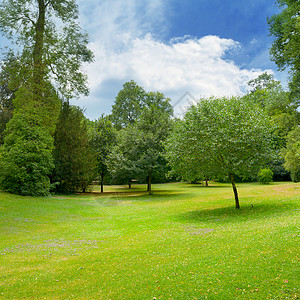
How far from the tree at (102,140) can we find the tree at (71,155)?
268 centimetres

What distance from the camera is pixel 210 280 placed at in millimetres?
6000

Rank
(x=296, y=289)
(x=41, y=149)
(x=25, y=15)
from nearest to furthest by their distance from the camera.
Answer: (x=296, y=289), (x=41, y=149), (x=25, y=15)

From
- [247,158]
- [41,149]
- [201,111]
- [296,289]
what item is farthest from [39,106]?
[296,289]

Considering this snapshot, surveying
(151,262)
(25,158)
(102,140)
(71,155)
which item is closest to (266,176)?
(102,140)

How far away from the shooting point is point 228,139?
15.3 m

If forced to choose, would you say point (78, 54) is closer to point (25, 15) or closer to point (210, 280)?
point (25, 15)

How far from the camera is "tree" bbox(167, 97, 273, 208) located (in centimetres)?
1559

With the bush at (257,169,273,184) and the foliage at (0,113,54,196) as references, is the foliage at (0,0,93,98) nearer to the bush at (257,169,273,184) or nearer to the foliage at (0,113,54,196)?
the foliage at (0,113,54,196)

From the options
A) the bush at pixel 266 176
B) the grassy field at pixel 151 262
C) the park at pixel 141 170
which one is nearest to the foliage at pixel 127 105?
the park at pixel 141 170

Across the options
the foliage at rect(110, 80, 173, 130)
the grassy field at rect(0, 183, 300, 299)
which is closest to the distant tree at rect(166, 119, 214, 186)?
the grassy field at rect(0, 183, 300, 299)

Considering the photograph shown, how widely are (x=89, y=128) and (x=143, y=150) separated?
1390cm

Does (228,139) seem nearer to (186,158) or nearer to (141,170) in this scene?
(186,158)

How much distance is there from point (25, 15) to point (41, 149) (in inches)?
667

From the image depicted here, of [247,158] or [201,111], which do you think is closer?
[247,158]
